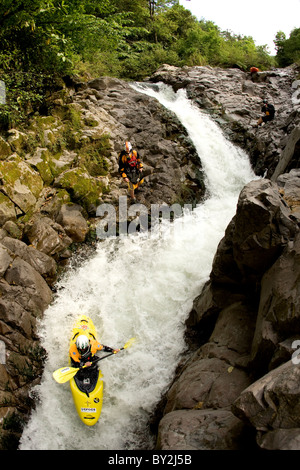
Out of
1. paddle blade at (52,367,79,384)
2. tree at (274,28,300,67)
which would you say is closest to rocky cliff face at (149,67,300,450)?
paddle blade at (52,367,79,384)

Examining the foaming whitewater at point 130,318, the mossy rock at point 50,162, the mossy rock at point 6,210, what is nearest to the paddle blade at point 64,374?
the foaming whitewater at point 130,318

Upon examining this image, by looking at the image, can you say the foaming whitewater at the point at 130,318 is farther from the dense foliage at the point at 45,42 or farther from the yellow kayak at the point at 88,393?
the dense foliage at the point at 45,42

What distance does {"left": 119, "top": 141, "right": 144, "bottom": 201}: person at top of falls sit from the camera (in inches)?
348

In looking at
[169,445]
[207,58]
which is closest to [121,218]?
[169,445]

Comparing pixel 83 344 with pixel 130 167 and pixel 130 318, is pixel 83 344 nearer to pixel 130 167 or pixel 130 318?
pixel 130 318

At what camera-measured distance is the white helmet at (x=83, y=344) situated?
535 cm

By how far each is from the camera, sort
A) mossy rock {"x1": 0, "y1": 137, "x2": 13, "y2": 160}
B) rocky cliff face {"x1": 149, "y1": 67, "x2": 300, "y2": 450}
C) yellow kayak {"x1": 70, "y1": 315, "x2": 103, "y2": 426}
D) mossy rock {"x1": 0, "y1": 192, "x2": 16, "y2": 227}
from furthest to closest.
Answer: mossy rock {"x1": 0, "y1": 137, "x2": 13, "y2": 160} < mossy rock {"x1": 0, "y1": 192, "x2": 16, "y2": 227} < yellow kayak {"x1": 70, "y1": 315, "x2": 103, "y2": 426} < rocky cliff face {"x1": 149, "y1": 67, "x2": 300, "y2": 450}

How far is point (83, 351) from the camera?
5395 millimetres

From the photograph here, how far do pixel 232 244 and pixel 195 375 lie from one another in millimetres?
2220

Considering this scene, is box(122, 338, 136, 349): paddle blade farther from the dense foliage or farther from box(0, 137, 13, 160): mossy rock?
the dense foliage

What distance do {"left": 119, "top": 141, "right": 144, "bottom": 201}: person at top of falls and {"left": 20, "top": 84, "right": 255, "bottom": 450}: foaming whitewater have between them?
1584 mm

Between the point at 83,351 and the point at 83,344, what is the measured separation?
0.16 m

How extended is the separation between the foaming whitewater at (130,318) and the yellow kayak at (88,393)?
0.82 ft

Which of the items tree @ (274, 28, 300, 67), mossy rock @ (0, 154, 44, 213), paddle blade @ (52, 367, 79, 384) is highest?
tree @ (274, 28, 300, 67)
